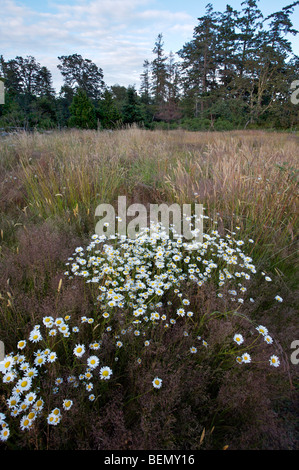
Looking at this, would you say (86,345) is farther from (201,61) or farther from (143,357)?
(201,61)

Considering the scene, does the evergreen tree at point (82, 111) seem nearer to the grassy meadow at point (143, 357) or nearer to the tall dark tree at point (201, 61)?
the grassy meadow at point (143, 357)

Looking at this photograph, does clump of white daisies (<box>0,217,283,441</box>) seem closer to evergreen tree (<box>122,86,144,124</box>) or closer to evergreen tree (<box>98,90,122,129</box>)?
evergreen tree (<box>98,90,122,129</box>)

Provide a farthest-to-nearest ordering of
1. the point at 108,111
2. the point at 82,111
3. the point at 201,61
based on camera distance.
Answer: the point at 201,61 → the point at 108,111 → the point at 82,111

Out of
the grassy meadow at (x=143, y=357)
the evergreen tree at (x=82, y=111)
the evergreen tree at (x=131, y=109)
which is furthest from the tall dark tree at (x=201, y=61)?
the grassy meadow at (x=143, y=357)

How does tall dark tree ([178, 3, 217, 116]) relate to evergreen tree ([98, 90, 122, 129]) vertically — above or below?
above

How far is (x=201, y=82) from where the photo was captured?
93.9 feet

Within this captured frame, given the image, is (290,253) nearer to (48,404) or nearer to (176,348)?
(176,348)

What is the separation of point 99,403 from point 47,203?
2.42m

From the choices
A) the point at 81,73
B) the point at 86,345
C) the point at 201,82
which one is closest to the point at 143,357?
the point at 86,345

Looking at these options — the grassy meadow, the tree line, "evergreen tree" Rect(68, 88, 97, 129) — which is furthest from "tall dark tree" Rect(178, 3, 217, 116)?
the grassy meadow

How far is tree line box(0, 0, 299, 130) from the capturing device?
744 inches

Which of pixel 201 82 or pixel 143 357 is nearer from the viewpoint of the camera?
pixel 143 357

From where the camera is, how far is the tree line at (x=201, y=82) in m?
18.9
